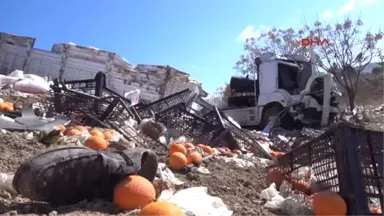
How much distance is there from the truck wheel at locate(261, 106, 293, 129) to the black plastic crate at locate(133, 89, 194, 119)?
515cm

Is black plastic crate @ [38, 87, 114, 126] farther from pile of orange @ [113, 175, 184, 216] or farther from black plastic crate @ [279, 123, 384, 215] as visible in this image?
black plastic crate @ [279, 123, 384, 215]

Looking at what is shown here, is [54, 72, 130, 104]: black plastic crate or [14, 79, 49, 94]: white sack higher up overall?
[14, 79, 49, 94]: white sack

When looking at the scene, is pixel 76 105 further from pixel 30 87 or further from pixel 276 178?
pixel 276 178

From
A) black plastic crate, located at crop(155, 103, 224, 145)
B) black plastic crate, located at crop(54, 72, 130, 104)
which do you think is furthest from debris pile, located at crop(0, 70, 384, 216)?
black plastic crate, located at crop(54, 72, 130, 104)

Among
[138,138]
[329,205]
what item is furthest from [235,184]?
[138,138]

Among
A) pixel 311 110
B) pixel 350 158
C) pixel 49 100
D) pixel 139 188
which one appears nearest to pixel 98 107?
pixel 49 100

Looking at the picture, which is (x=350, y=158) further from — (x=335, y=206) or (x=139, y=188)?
(x=139, y=188)

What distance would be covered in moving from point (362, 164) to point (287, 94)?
36.8ft

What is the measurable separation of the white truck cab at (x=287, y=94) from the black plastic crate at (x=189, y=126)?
6.92 meters

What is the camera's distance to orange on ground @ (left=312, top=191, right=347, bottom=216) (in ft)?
8.50

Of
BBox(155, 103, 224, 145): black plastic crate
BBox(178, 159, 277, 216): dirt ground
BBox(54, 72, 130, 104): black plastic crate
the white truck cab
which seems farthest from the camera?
the white truck cab

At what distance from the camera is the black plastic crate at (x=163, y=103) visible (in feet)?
26.2

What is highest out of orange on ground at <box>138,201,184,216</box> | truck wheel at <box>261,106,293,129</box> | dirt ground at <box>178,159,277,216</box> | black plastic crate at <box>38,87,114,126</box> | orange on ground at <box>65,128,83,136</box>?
truck wheel at <box>261,106,293,129</box>

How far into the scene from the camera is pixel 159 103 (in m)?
8.67
